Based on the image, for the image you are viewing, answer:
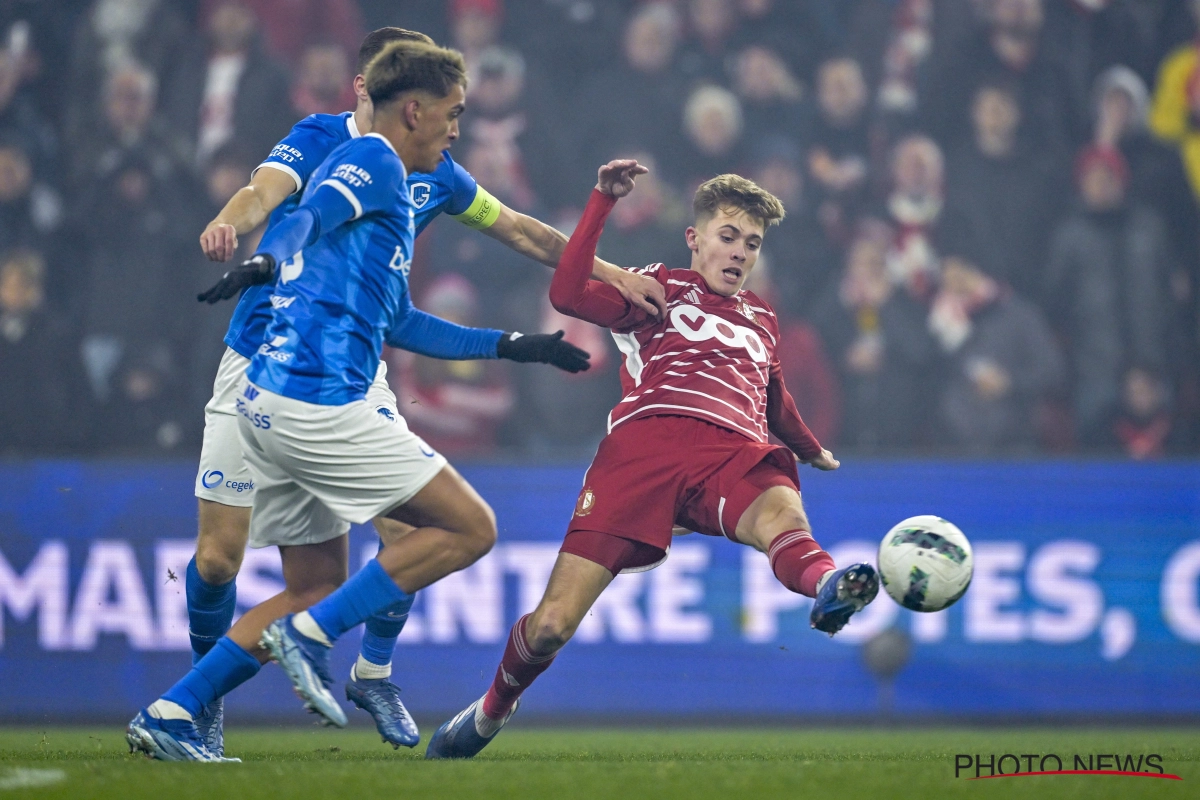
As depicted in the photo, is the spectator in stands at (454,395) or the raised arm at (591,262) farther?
the spectator in stands at (454,395)

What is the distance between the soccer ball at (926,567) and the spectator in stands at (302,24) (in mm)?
6588

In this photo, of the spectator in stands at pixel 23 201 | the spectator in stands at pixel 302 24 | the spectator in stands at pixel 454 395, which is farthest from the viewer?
the spectator in stands at pixel 302 24

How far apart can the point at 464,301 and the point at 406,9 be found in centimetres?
238

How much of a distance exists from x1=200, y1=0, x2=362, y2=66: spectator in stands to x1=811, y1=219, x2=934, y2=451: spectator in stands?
3.89m

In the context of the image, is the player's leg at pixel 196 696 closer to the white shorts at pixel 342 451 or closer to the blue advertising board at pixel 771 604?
the white shorts at pixel 342 451


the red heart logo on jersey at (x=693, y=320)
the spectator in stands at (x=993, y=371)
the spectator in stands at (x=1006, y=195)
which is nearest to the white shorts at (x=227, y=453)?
the red heart logo on jersey at (x=693, y=320)

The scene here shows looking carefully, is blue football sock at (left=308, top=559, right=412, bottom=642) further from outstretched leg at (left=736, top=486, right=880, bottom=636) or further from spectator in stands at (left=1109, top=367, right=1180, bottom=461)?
spectator in stands at (left=1109, top=367, right=1180, bottom=461)

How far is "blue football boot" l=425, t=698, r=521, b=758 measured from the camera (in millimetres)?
5051

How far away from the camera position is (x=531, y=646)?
488 centimetres

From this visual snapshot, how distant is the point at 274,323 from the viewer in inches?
165

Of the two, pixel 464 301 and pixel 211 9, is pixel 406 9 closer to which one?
pixel 211 9

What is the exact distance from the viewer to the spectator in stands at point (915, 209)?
9406 millimetres

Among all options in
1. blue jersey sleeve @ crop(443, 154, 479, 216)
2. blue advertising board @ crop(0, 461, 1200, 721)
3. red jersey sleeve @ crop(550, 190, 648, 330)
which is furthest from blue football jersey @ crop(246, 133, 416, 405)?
blue advertising board @ crop(0, 461, 1200, 721)

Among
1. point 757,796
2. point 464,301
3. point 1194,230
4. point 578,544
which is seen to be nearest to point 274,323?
point 578,544
